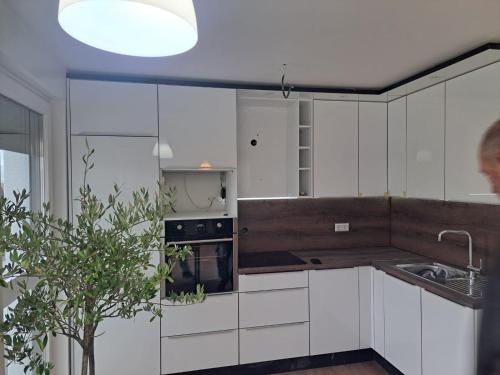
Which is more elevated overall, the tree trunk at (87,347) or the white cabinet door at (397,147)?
the white cabinet door at (397,147)

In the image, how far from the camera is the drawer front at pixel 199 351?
2664mm

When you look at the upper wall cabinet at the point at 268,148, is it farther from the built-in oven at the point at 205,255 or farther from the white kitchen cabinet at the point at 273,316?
the white kitchen cabinet at the point at 273,316

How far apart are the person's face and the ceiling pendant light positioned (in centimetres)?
101

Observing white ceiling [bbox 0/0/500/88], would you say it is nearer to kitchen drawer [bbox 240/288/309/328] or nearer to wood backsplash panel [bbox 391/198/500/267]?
wood backsplash panel [bbox 391/198/500/267]

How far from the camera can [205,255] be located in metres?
2.76

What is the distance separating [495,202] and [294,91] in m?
1.81

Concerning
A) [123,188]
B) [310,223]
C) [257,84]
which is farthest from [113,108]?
[310,223]

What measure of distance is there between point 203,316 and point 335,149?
1.95 meters

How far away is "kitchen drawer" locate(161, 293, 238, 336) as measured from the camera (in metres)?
2.66

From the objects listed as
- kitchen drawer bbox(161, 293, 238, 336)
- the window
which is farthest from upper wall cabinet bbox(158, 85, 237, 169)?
kitchen drawer bbox(161, 293, 238, 336)

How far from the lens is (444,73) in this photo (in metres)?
2.50

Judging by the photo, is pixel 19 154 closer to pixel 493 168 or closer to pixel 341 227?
pixel 493 168

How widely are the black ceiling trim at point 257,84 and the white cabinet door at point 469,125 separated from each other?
16cm

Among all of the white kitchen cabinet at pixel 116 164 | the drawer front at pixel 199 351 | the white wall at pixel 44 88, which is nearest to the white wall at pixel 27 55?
the white wall at pixel 44 88
